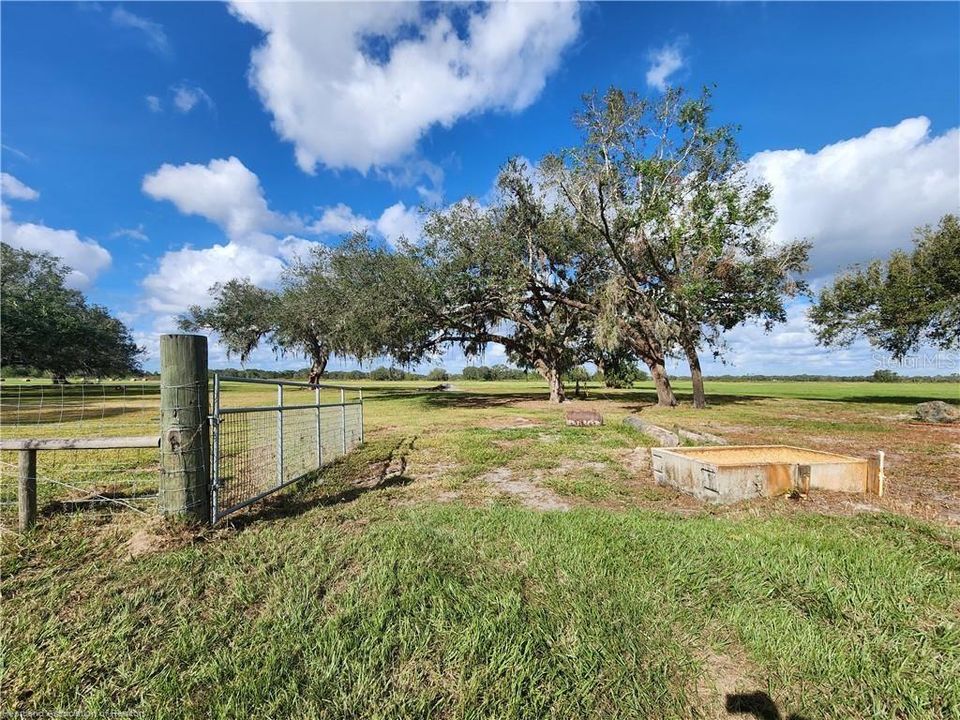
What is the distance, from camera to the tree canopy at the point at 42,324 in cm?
2314

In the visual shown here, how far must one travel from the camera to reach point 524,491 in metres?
5.33

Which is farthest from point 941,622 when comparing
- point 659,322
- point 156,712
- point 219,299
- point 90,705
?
point 219,299

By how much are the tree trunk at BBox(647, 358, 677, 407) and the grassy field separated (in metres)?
15.1

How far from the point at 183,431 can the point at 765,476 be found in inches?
239

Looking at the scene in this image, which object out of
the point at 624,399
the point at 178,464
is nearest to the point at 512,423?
the point at 178,464

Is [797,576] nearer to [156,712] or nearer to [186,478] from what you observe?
[156,712]

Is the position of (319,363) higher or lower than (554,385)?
higher

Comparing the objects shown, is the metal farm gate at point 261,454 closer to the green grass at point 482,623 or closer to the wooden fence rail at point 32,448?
the wooden fence rail at point 32,448

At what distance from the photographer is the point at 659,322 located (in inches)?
672

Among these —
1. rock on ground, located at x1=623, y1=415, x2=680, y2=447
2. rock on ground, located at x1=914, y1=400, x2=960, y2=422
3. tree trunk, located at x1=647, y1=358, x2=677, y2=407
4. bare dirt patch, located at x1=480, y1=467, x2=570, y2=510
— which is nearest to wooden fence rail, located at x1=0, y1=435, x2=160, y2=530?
bare dirt patch, located at x1=480, y1=467, x2=570, y2=510

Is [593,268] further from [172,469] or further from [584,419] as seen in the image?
[172,469]

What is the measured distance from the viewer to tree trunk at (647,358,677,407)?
19.2m

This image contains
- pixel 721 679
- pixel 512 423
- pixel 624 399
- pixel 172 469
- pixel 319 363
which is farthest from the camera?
pixel 319 363

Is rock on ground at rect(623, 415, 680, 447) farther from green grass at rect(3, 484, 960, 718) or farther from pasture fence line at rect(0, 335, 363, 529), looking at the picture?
pasture fence line at rect(0, 335, 363, 529)
